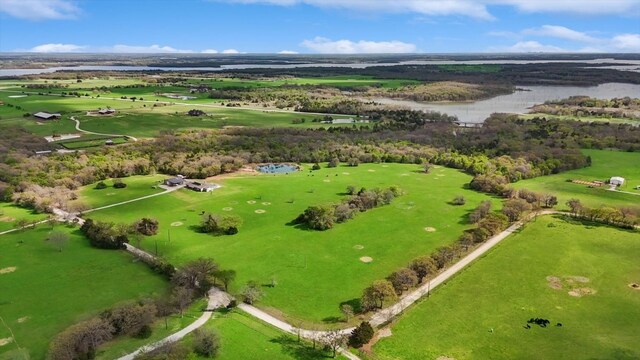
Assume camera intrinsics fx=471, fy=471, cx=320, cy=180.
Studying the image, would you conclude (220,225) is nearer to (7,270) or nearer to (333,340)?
(7,270)

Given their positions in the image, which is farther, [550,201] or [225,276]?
[550,201]

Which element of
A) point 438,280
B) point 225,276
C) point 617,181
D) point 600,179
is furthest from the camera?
point 600,179

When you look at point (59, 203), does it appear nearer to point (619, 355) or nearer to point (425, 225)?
point (425, 225)

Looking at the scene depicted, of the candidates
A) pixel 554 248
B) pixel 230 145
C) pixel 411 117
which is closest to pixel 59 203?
pixel 230 145

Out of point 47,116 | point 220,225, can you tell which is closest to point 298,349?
point 220,225

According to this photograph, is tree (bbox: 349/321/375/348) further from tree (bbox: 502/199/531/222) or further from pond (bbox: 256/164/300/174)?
pond (bbox: 256/164/300/174)

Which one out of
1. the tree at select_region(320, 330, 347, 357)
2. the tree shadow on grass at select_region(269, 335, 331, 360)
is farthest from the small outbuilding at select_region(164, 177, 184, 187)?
the tree at select_region(320, 330, 347, 357)

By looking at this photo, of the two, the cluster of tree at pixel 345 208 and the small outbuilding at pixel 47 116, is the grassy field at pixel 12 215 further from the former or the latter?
the small outbuilding at pixel 47 116
